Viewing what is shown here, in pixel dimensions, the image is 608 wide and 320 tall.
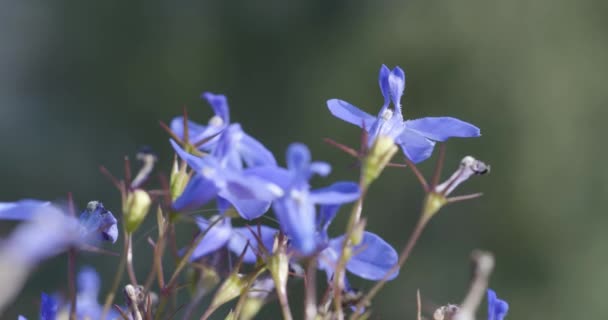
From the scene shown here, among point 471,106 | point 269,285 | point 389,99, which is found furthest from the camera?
point 471,106

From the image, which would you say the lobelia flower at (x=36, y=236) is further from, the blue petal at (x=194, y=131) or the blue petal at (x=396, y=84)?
the blue petal at (x=396, y=84)

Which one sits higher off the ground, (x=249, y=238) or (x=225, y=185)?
(x=225, y=185)

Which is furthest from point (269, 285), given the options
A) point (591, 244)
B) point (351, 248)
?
point (591, 244)

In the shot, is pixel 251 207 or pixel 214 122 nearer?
pixel 251 207

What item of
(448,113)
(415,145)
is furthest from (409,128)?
(448,113)

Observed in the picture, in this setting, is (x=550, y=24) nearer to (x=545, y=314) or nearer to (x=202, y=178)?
(x=545, y=314)

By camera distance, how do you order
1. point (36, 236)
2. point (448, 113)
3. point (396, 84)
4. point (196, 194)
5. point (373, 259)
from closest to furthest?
point (36, 236) < point (196, 194) < point (373, 259) < point (396, 84) < point (448, 113)

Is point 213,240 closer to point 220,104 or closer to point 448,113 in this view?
point 220,104
